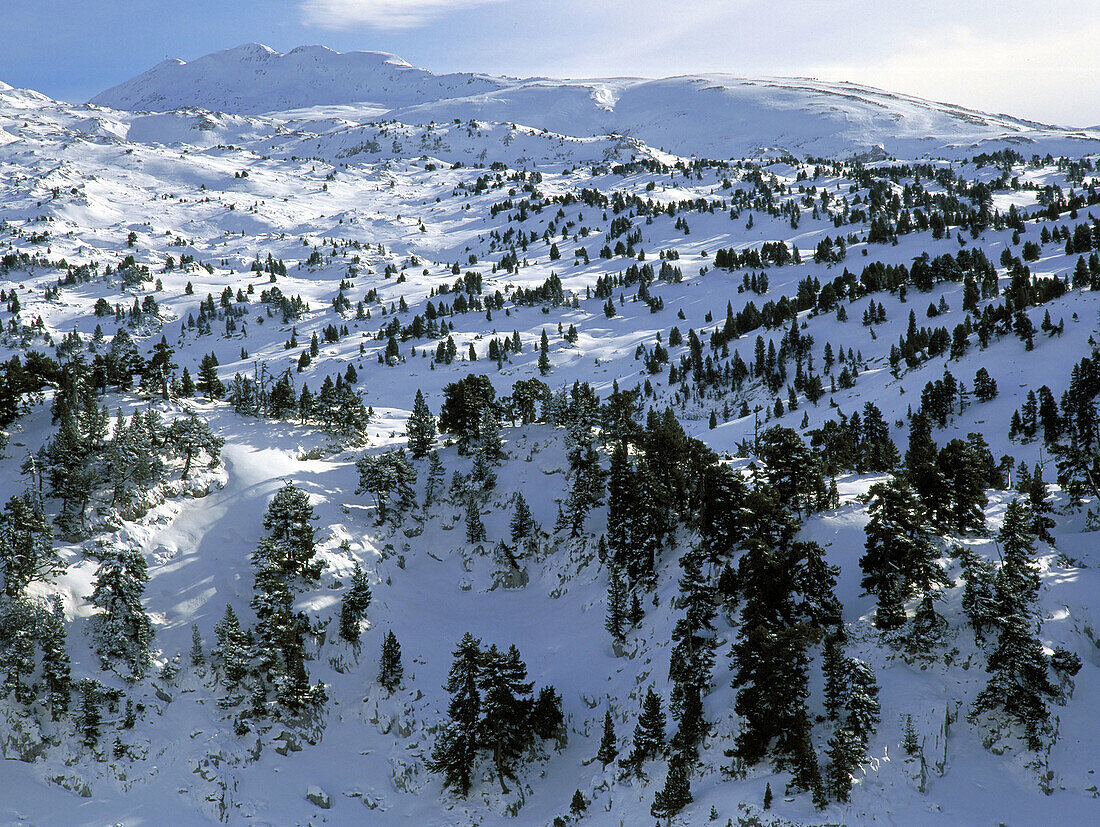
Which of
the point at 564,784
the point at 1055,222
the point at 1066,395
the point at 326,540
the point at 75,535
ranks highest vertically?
the point at 1055,222

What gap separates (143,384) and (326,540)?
3424 cm

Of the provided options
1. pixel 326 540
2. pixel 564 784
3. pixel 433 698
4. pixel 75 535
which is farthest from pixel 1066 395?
pixel 75 535

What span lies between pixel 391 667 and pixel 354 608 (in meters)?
6.50

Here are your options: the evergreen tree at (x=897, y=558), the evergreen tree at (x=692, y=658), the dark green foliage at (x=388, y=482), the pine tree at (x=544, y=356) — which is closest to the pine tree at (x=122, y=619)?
the dark green foliage at (x=388, y=482)

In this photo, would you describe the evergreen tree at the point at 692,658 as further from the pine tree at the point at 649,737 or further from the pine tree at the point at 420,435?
the pine tree at the point at 420,435

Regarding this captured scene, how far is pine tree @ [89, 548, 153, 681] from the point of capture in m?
43.4

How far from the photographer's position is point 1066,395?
239 feet

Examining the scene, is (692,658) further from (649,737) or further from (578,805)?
(578,805)

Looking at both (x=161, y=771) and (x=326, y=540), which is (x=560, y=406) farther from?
(x=161, y=771)

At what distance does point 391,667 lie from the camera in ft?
160

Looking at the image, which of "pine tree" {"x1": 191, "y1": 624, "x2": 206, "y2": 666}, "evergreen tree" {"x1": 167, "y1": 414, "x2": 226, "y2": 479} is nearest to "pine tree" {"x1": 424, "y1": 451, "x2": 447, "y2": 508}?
"evergreen tree" {"x1": 167, "y1": 414, "x2": 226, "y2": 479}

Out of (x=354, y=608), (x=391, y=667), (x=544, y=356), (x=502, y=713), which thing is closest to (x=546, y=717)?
(x=502, y=713)

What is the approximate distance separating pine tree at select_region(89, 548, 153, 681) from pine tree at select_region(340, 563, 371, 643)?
13736mm

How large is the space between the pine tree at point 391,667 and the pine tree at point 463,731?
8.17 metres
